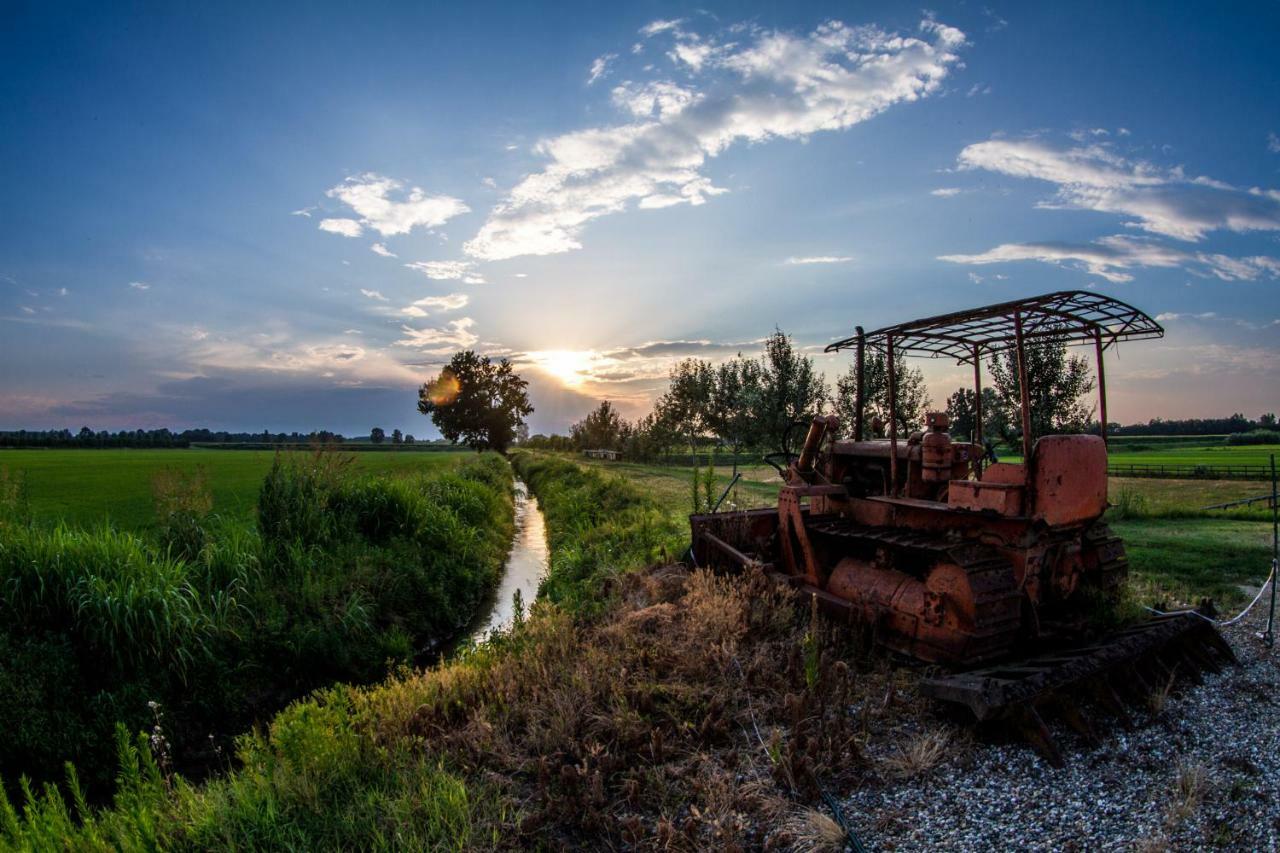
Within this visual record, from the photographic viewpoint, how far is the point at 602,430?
7175 cm

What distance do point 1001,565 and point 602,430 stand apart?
2643 inches

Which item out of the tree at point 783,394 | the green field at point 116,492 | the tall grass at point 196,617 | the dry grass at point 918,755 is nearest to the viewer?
the dry grass at point 918,755

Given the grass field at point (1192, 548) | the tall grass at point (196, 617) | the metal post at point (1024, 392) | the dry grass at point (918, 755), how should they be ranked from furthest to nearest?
the grass field at point (1192, 548) < the tall grass at point (196, 617) < the metal post at point (1024, 392) < the dry grass at point (918, 755)

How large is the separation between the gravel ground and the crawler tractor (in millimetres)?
272

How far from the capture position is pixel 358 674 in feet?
28.5

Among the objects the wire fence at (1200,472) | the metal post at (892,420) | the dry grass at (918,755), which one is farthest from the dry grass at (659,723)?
the wire fence at (1200,472)

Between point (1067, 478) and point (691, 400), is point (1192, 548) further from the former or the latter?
point (691, 400)

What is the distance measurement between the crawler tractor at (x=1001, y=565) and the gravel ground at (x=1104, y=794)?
0.27m

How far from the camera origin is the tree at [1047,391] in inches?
608

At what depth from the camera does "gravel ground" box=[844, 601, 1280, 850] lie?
3.16 meters

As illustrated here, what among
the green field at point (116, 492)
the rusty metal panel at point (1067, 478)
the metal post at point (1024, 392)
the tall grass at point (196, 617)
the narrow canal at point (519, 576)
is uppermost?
the metal post at point (1024, 392)

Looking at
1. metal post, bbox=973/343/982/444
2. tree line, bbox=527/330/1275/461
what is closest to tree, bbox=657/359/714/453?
tree line, bbox=527/330/1275/461

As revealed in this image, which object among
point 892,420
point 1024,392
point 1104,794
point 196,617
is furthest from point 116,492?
point 1104,794

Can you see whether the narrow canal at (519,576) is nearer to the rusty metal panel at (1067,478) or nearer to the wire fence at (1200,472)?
the rusty metal panel at (1067,478)
